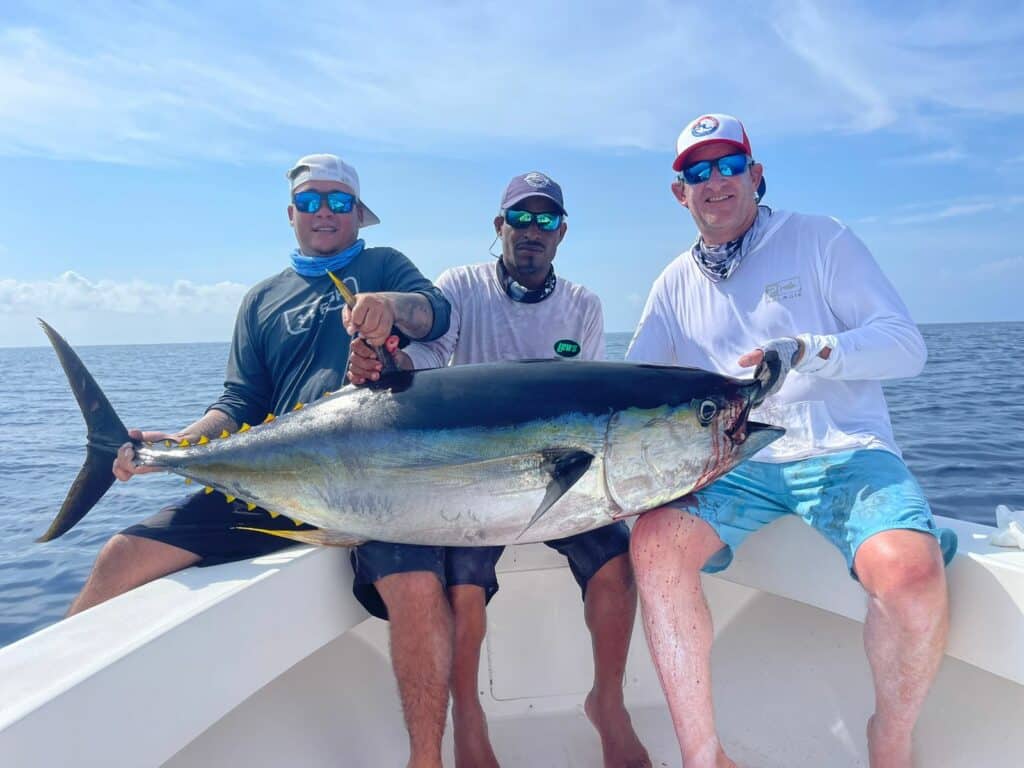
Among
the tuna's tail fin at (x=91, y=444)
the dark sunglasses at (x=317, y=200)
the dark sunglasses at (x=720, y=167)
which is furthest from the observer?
the dark sunglasses at (x=317, y=200)

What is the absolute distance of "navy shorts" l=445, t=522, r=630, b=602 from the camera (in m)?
2.35

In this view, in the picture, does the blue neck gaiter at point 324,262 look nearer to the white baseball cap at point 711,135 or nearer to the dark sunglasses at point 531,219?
the dark sunglasses at point 531,219

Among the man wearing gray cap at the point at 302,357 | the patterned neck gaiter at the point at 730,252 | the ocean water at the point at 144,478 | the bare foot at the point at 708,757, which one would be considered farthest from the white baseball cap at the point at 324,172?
the ocean water at the point at 144,478

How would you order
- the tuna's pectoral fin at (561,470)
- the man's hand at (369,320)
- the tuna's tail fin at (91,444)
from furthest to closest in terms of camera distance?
the tuna's tail fin at (91,444), the man's hand at (369,320), the tuna's pectoral fin at (561,470)

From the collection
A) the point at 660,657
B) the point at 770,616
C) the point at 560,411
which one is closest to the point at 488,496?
the point at 560,411

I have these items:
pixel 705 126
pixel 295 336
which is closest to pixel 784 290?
pixel 705 126

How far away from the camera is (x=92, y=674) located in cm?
145

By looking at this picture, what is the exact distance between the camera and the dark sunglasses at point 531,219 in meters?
2.99

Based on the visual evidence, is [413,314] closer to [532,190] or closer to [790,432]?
[532,190]

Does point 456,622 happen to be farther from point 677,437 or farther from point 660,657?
point 677,437

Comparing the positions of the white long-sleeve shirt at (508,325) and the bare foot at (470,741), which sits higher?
the white long-sleeve shirt at (508,325)

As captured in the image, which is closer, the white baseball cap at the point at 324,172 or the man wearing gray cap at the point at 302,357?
the man wearing gray cap at the point at 302,357

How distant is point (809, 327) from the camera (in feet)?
8.25

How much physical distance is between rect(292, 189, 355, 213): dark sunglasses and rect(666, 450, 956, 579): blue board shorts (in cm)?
186
